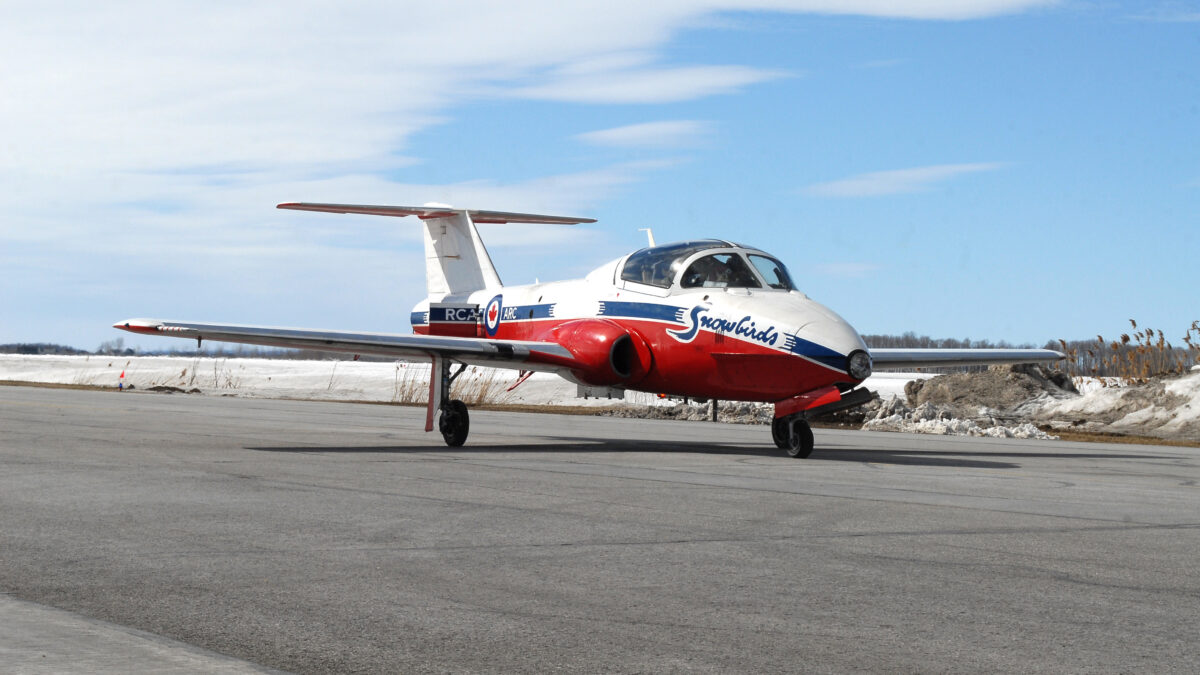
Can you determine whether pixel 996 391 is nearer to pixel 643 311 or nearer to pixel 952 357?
pixel 952 357

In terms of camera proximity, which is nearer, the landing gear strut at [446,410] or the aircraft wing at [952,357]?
the landing gear strut at [446,410]

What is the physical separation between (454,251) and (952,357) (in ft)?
33.9

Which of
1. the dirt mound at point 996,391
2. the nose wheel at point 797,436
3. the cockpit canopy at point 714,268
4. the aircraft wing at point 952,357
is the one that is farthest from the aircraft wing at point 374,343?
the dirt mound at point 996,391

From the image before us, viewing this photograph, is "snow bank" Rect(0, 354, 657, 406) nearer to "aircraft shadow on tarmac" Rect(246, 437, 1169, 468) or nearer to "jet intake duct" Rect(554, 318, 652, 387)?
"aircraft shadow on tarmac" Rect(246, 437, 1169, 468)

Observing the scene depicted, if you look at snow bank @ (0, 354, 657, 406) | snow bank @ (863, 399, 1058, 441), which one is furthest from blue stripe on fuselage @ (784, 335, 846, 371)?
snow bank @ (0, 354, 657, 406)

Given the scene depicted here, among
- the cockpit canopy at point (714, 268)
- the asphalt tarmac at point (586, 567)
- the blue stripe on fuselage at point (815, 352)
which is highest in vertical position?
the cockpit canopy at point (714, 268)

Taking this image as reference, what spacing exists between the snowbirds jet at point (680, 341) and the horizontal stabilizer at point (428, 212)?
3.77 m

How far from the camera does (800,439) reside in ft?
56.9

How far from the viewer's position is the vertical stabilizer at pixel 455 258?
24922mm

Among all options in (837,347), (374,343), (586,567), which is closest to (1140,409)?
(837,347)

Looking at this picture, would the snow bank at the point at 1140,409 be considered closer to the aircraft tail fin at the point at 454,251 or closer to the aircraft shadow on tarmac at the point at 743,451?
the aircraft shadow on tarmac at the point at 743,451

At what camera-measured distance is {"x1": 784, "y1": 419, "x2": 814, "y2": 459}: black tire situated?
17.3 metres

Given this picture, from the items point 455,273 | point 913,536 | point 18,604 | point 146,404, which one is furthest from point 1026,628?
point 146,404

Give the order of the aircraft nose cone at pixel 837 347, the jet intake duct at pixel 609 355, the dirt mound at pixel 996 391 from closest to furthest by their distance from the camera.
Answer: the aircraft nose cone at pixel 837 347, the jet intake duct at pixel 609 355, the dirt mound at pixel 996 391
